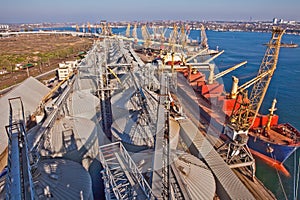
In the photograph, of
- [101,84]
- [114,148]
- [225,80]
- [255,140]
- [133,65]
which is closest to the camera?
[114,148]

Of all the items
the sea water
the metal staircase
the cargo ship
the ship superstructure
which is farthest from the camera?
the cargo ship

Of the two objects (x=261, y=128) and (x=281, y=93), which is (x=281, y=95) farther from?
(x=261, y=128)

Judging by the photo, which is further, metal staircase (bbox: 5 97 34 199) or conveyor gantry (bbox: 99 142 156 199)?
conveyor gantry (bbox: 99 142 156 199)

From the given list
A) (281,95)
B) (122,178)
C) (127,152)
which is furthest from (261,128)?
(281,95)

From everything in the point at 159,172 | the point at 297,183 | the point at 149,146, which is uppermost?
the point at 159,172

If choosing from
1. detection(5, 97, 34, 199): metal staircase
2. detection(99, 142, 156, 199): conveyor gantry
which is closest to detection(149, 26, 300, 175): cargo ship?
detection(99, 142, 156, 199): conveyor gantry

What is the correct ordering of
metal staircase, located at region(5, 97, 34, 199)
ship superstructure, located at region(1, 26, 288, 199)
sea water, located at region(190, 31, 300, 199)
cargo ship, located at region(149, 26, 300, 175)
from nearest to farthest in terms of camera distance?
metal staircase, located at region(5, 97, 34, 199) < ship superstructure, located at region(1, 26, 288, 199) < sea water, located at region(190, 31, 300, 199) < cargo ship, located at region(149, 26, 300, 175)

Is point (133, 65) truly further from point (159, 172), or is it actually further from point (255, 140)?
point (159, 172)

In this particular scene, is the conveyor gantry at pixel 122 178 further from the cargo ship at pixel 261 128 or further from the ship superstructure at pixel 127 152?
the cargo ship at pixel 261 128

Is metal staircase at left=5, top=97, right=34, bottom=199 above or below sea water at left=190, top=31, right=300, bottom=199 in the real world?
above

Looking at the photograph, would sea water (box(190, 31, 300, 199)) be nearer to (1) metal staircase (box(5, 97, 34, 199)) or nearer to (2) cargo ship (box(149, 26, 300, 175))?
(2) cargo ship (box(149, 26, 300, 175))

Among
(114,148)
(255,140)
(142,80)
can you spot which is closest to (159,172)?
(114,148)
